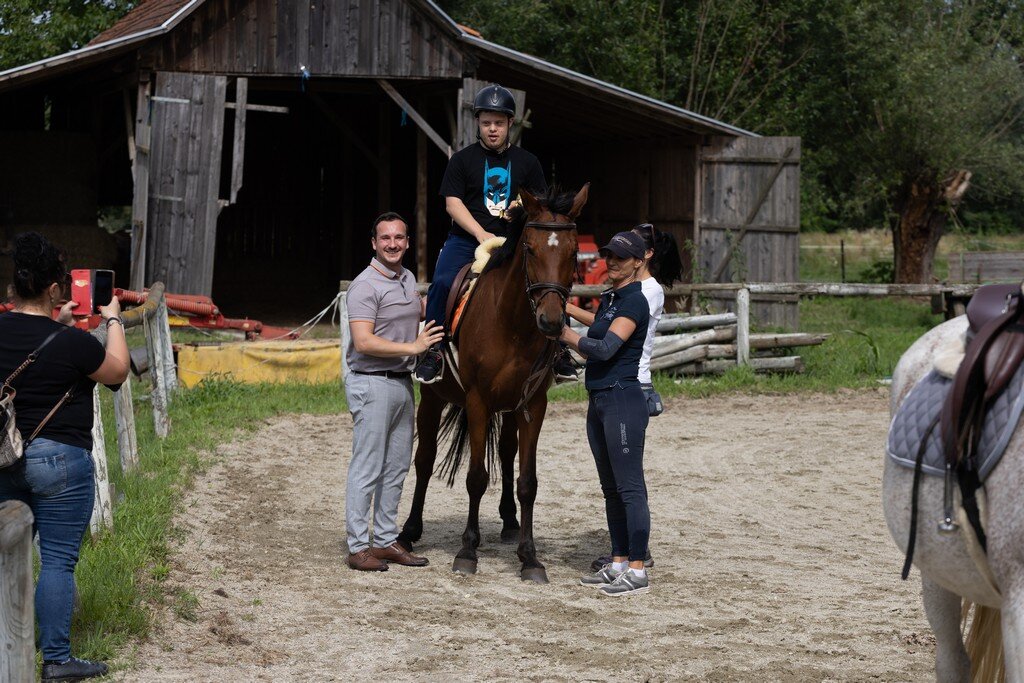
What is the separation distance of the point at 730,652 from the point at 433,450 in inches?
100

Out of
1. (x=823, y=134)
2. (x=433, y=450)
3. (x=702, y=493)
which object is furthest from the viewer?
(x=823, y=134)

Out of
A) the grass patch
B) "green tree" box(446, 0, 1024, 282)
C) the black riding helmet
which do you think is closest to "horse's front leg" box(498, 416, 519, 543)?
the black riding helmet

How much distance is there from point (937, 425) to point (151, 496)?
489 centimetres

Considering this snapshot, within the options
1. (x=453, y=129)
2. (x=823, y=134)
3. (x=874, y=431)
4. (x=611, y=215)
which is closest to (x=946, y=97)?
(x=823, y=134)

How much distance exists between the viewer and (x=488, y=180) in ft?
21.2

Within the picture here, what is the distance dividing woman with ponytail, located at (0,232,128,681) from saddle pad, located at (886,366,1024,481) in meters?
2.68

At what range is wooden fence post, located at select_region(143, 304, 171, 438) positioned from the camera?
9141mm

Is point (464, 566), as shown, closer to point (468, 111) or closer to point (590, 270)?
point (468, 111)

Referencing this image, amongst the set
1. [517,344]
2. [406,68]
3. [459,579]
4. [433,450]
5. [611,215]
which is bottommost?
[459,579]

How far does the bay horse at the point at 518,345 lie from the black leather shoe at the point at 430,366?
16 cm

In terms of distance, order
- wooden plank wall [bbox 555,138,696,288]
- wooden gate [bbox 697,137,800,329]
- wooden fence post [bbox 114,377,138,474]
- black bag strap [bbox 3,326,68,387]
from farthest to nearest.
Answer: wooden plank wall [bbox 555,138,696,288]
wooden gate [bbox 697,137,800,329]
wooden fence post [bbox 114,377,138,474]
black bag strap [bbox 3,326,68,387]

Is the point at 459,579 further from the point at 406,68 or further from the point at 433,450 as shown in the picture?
the point at 406,68

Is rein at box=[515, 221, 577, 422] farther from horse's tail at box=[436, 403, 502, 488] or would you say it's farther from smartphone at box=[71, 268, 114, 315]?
smartphone at box=[71, 268, 114, 315]

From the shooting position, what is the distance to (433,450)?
22.6 feet
